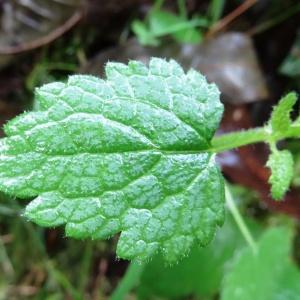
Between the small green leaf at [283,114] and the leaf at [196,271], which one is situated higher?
the small green leaf at [283,114]

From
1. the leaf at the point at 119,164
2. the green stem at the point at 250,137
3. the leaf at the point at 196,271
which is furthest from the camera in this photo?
the leaf at the point at 196,271

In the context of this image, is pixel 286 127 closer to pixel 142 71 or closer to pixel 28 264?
pixel 142 71

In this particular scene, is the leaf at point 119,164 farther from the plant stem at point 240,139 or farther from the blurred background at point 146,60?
the blurred background at point 146,60

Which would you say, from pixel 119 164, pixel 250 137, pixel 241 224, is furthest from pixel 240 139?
pixel 241 224

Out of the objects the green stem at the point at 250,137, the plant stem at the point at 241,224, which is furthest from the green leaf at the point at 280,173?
the plant stem at the point at 241,224

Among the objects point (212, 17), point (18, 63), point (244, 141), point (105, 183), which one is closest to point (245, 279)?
point (244, 141)

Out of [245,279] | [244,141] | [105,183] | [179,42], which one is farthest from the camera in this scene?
[179,42]

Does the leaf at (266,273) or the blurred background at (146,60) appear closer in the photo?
the leaf at (266,273)
